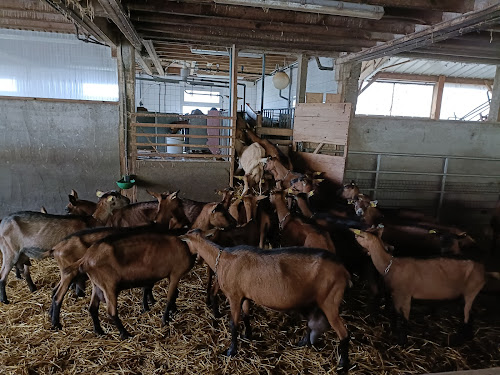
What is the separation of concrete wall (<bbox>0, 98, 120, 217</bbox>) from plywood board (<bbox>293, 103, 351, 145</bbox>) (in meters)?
4.15

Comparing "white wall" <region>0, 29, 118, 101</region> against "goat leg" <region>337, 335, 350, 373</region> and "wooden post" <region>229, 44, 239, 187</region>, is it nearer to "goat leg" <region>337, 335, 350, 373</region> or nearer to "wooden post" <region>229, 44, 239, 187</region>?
"wooden post" <region>229, 44, 239, 187</region>

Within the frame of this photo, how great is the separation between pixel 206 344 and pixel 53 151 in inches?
229

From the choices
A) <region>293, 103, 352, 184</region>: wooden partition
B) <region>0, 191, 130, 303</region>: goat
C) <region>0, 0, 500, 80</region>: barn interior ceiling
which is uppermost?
<region>0, 0, 500, 80</region>: barn interior ceiling

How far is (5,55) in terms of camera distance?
7.03 meters

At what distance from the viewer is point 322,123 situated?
725cm

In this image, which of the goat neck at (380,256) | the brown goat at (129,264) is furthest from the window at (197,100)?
the goat neck at (380,256)

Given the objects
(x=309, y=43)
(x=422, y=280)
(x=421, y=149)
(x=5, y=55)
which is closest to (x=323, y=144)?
(x=309, y=43)

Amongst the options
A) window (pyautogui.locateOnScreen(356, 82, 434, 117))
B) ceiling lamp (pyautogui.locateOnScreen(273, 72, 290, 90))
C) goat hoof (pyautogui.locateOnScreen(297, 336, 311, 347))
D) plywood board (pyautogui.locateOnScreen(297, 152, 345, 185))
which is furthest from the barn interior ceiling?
window (pyautogui.locateOnScreen(356, 82, 434, 117))

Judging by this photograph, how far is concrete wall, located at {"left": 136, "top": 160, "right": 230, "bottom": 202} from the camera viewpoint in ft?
25.5

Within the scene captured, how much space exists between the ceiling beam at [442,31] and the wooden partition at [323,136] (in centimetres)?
150

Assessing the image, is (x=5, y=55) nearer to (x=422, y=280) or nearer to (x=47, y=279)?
(x=47, y=279)

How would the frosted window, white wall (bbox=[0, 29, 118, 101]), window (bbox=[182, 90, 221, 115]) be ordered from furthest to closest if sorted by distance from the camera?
window (bbox=[182, 90, 221, 115])
the frosted window
white wall (bbox=[0, 29, 118, 101])

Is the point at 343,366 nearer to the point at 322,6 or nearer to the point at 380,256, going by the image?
the point at 380,256

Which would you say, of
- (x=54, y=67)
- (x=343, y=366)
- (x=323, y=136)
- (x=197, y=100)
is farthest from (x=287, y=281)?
(x=197, y=100)
